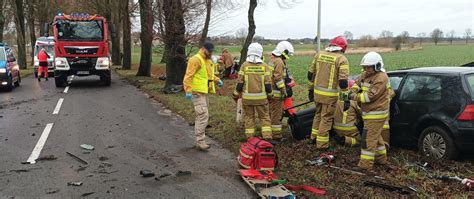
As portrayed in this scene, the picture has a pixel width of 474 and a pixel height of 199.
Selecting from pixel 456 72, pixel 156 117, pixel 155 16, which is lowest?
pixel 156 117

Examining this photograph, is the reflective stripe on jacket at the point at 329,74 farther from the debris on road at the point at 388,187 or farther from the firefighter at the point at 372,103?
the debris on road at the point at 388,187

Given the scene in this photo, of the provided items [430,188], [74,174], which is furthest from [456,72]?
[74,174]

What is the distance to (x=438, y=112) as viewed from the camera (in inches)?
255

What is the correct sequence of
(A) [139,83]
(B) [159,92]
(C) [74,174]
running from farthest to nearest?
(A) [139,83] → (B) [159,92] → (C) [74,174]

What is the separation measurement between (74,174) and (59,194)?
2.79 feet

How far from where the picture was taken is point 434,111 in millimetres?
6547

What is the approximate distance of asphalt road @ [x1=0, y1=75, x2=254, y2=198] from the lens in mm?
5625

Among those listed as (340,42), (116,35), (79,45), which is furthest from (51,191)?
(116,35)

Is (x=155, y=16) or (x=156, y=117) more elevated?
(x=155, y=16)

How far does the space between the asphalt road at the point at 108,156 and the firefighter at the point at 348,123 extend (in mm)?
1986

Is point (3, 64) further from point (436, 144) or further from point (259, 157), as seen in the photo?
point (436, 144)

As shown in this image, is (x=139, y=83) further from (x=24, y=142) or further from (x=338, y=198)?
(x=338, y=198)

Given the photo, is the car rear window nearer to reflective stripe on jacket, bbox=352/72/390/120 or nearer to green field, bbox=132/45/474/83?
reflective stripe on jacket, bbox=352/72/390/120

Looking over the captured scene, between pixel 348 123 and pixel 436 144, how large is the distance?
4.89 feet
